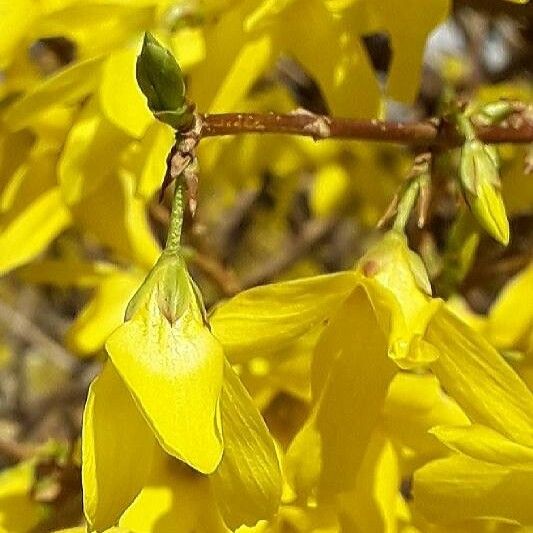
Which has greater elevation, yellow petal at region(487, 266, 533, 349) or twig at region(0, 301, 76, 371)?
yellow petal at region(487, 266, 533, 349)

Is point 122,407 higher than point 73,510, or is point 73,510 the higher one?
point 122,407

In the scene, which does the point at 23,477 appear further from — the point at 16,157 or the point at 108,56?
the point at 108,56

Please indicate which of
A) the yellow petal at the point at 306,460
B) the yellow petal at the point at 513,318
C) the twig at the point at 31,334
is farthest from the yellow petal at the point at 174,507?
the twig at the point at 31,334

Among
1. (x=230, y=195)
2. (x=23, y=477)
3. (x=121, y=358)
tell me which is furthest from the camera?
(x=230, y=195)

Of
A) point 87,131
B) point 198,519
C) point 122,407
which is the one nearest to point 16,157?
point 87,131

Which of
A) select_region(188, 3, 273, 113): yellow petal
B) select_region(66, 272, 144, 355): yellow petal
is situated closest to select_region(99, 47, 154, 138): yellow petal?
select_region(188, 3, 273, 113): yellow petal

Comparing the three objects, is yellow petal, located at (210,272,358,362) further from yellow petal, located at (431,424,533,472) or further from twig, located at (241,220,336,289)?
twig, located at (241,220,336,289)
